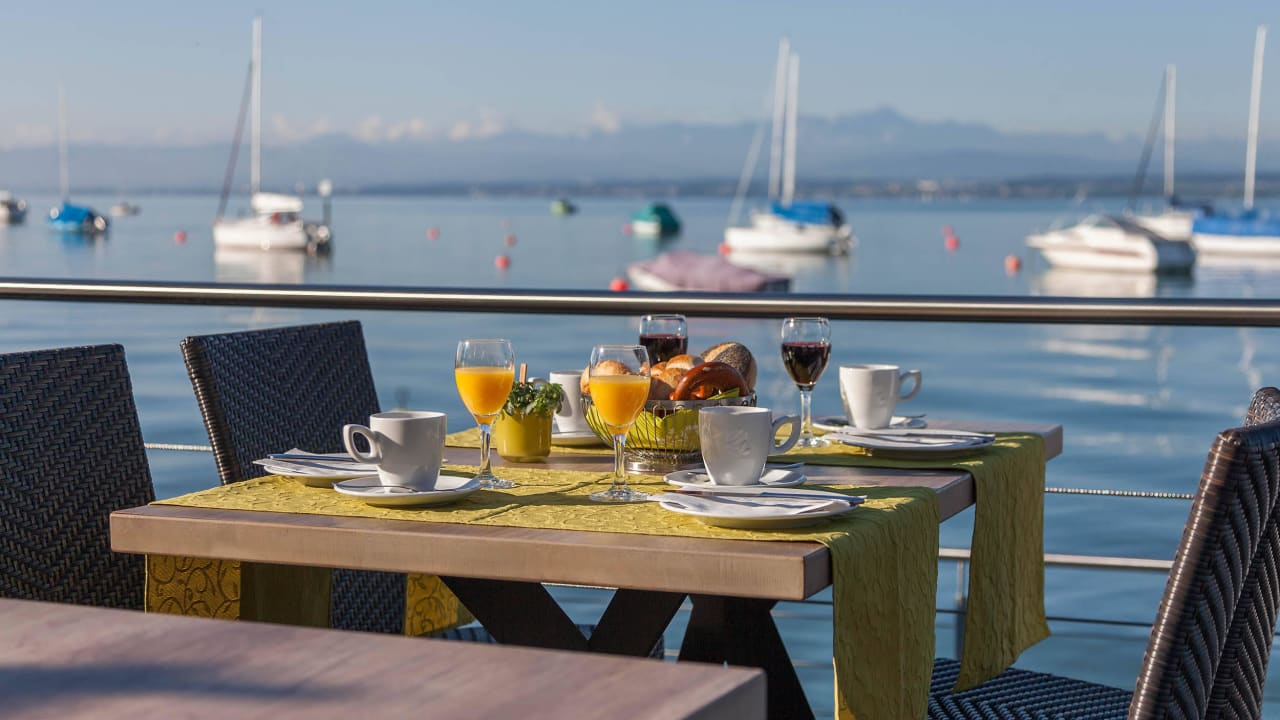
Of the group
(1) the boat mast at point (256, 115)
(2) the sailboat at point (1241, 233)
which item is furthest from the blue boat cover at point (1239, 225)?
(1) the boat mast at point (256, 115)

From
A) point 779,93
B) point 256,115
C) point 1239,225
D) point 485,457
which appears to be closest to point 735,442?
point 485,457

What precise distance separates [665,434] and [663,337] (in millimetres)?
267

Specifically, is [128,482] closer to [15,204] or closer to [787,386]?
[787,386]

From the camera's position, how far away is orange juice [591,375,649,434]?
188 cm

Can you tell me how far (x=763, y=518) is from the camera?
5.41 ft

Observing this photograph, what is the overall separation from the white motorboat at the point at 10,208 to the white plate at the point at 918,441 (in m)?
76.3

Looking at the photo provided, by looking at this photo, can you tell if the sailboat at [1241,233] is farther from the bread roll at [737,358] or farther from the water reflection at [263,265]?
the bread roll at [737,358]

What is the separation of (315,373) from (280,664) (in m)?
1.64

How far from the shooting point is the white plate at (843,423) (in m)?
2.41

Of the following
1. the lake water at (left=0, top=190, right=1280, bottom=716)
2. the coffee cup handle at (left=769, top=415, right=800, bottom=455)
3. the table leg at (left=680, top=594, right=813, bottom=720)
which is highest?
the coffee cup handle at (left=769, top=415, right=800, bottom=455)

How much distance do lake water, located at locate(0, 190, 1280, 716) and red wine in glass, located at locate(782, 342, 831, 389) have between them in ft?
2.79

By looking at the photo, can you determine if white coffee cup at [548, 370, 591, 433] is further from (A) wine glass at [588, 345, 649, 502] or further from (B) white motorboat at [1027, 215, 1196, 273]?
(B) white motorboat at [1027, 215, 1196, 273]

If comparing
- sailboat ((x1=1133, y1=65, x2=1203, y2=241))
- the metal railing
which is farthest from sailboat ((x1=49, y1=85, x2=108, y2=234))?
the metal railing

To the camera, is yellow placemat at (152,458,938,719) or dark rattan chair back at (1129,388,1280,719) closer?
dark rattan chair back at (1129,388,1280,719)
